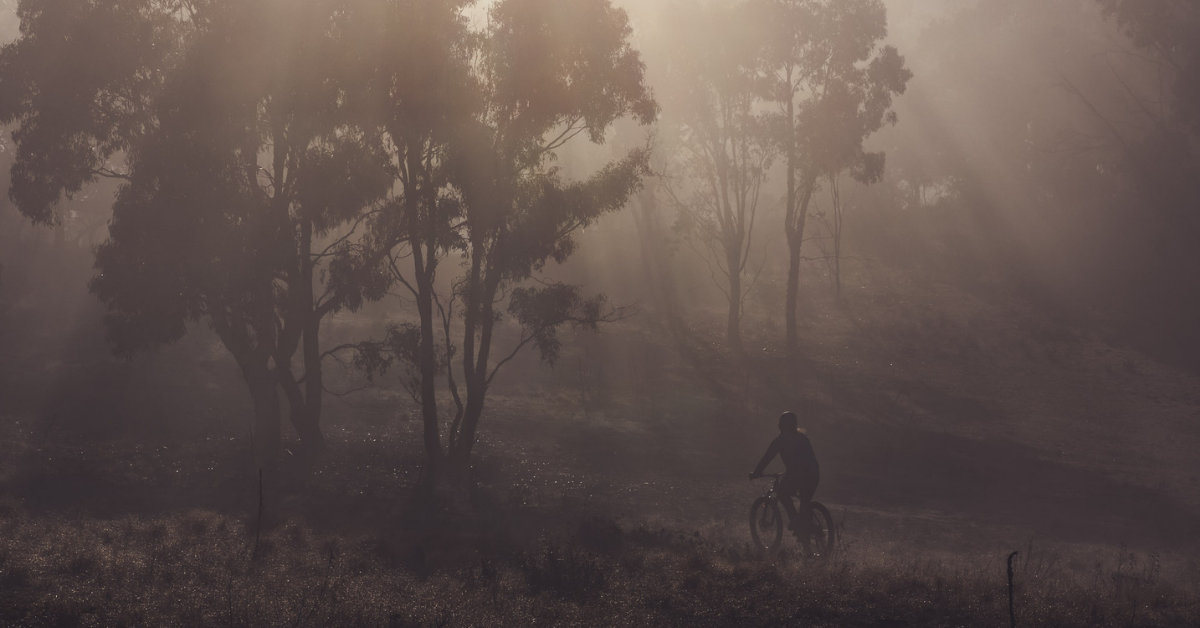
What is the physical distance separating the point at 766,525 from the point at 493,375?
708 centimetres

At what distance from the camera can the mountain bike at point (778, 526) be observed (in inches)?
464

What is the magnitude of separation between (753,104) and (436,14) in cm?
2157

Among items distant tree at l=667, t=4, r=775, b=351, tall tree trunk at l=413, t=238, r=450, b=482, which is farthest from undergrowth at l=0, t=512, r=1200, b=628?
distant tree at l=667, t=4, r=775, b=351

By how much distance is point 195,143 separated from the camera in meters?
17.4

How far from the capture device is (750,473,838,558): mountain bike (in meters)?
11.8

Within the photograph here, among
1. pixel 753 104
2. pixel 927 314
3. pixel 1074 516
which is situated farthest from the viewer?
pixel 927 314

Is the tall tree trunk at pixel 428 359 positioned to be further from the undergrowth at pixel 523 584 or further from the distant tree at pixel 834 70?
the distant tree at pixel 834 70

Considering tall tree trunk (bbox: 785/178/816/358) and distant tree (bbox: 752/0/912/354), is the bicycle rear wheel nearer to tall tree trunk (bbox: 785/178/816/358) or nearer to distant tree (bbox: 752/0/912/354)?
tall tree trunk (bbox: 785/178/816/358)

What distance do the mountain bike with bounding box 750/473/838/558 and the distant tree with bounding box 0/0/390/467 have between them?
9.73 m

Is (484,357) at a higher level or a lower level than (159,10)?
lower

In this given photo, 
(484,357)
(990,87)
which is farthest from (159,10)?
(990,87)

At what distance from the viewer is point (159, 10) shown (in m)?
18.8

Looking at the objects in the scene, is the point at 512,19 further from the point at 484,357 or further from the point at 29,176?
the point at 29,176

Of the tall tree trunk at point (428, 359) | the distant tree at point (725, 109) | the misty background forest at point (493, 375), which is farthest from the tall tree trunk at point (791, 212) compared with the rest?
the tall tree trunk at point (428, 359)
